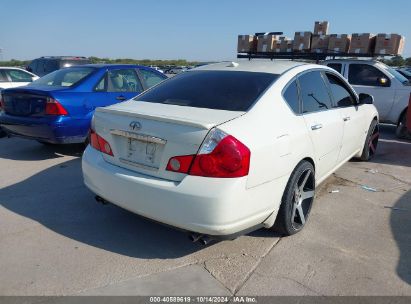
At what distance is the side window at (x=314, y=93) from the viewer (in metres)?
3.68

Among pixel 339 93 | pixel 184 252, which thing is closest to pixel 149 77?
pixel 339 93

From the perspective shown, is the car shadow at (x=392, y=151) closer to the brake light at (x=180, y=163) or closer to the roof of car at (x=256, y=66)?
the roof of car at (x=256, y=66)

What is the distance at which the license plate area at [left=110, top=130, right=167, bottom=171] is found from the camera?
2.83 meters

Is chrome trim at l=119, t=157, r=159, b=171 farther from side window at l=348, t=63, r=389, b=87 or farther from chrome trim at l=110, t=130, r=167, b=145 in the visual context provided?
side window at l=348, t=63, r=389, b=87

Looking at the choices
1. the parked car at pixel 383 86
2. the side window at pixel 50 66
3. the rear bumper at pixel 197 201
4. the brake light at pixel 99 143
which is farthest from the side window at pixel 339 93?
the side window at pixel 50 66

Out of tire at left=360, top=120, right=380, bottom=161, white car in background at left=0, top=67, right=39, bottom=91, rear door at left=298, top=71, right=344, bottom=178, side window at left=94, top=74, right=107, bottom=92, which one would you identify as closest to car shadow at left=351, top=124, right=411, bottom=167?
tire at left=360, top=120, right=380, bottom=161

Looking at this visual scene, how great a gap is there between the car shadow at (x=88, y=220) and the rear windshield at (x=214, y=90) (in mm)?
1157

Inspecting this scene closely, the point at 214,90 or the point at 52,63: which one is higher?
the point at 214,90

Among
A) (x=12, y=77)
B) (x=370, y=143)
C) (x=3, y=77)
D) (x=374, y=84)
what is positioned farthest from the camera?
(x=12, y=77)

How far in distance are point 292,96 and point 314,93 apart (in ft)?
1.82

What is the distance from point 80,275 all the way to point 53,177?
8.14 feet

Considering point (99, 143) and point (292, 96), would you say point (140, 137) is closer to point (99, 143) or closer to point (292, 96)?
point (99, 143)

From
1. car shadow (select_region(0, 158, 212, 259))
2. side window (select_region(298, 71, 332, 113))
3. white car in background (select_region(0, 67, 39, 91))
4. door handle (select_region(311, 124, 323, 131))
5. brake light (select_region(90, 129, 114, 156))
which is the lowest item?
car shadow (select_region(0, 158, 212, 259))

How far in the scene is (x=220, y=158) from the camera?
8.54 ft
